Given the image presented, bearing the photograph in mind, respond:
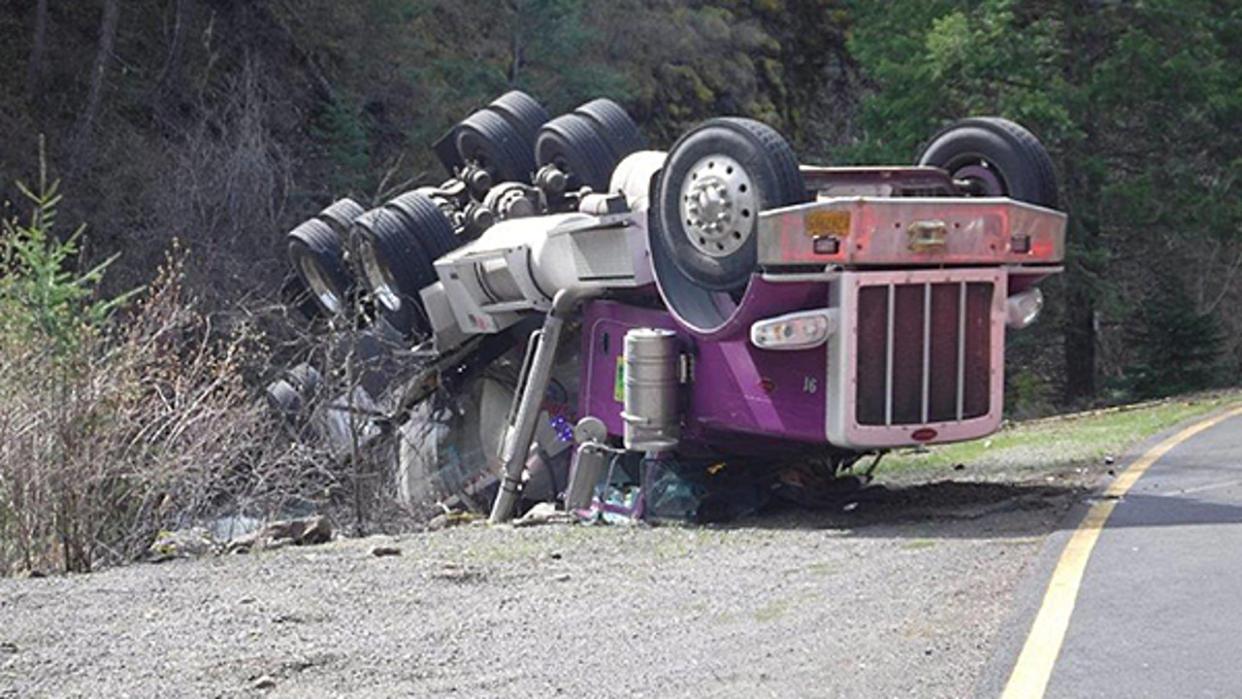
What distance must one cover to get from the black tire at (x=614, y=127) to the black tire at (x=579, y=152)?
0.06 m

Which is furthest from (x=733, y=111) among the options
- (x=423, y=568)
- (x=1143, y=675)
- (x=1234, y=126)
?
(x=1143, y=675)

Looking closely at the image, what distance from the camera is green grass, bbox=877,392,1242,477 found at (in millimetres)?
12355

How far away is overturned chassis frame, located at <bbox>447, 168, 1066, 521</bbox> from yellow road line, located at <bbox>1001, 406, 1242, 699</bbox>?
108 centimetres

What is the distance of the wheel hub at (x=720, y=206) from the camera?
950cm

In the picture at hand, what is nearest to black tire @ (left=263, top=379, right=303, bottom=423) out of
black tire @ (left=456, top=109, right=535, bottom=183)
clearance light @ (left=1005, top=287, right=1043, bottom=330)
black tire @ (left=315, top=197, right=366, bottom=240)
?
black tire @ (left=315, top=197, right=366, bottom=240)

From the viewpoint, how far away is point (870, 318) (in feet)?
30.4

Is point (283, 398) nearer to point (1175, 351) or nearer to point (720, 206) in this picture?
point (720, 206)

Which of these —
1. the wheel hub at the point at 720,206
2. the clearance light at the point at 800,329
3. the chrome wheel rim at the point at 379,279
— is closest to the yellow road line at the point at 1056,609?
the clearance light at the point at 800,329

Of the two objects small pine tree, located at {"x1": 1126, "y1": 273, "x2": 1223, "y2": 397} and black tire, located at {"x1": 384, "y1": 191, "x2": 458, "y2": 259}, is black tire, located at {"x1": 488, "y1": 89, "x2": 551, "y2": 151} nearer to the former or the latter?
black tire, located at {"x1": 384, "y1": 191, "x2": 458, "y2": 259}

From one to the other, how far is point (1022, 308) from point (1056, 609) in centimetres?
392

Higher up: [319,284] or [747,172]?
[747,172]

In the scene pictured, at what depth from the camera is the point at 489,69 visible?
25.8 m

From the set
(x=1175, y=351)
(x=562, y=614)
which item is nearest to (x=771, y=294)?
(x=562, y=614)

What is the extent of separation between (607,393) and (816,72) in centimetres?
2482
